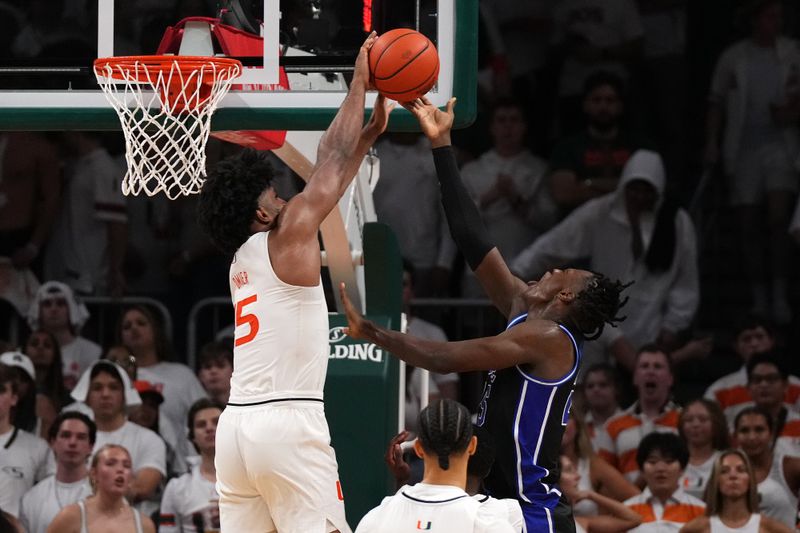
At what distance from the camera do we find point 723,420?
9008 millimetres

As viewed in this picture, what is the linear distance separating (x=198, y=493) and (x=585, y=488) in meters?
2.24

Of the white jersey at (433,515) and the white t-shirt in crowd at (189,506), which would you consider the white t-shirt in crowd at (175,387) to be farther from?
the white jersey at (433,515)

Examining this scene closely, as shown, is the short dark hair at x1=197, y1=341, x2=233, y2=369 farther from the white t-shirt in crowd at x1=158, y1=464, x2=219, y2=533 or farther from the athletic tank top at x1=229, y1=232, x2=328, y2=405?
the athletic tank top at x1=229, y1=232, x2=328, y2=405

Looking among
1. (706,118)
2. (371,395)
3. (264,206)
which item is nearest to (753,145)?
(706,118)

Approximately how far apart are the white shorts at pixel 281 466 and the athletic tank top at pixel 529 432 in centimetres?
67

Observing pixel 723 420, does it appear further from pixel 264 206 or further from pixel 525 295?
pixel 264 206

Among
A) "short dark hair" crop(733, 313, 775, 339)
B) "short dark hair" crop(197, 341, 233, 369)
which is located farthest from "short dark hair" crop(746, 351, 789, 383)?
"short dark hair" crop(197, 341, 233, 369)

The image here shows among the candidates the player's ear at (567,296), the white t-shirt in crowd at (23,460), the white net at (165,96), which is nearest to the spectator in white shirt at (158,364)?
the white t-shirt in crowd at (23,460)

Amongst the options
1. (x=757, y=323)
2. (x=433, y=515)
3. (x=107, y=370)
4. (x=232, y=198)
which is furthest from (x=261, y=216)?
(x=757, y=323)

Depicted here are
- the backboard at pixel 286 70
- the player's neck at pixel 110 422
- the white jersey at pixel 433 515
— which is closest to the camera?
the white jersey at pixel 433 515

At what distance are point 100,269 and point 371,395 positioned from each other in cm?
433

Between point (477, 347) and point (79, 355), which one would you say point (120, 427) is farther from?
point (477, 347)

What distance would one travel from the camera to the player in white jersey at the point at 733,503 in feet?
27.1

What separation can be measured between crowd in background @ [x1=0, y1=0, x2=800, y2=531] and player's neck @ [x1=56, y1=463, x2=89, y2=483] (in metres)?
0.20
